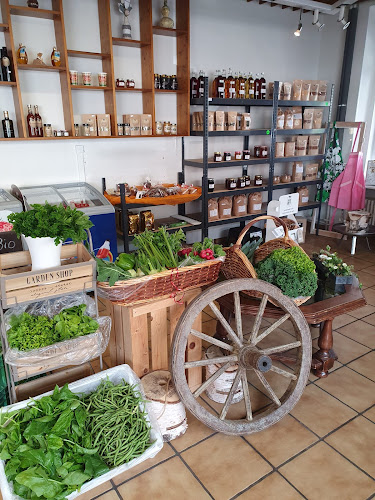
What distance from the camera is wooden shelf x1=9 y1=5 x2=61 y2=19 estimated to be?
349 cm

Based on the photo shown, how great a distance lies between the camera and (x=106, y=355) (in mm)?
2980

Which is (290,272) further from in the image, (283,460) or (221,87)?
(221,87)

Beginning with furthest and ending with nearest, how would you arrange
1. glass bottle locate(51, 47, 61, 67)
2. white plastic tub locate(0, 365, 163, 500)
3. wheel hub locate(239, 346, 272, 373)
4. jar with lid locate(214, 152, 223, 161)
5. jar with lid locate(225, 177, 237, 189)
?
1. jar with lid locate(225, 177, 237, 189)
2. jar with lid locate(214, 152, 223, 161)
3. glass bottle locate(51, 47, 61, 67)
4. wheel hub locate(239, 346, 272, 373)
5. white plastic tub locate(0, 365, 163, 500)

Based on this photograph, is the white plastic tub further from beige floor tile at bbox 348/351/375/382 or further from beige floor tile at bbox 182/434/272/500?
beige floor tile at bbox 348/351/375/382

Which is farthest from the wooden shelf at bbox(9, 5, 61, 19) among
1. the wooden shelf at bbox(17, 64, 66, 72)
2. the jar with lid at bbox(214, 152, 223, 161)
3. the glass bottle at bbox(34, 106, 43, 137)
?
the jar with lid at bbox(214, 152, 223, 161)

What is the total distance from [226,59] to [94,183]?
243cm

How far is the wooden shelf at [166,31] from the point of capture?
4.35 m

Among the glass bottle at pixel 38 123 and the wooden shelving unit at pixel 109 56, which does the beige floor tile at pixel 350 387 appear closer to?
the wooden shelving unit at pixel 109 56

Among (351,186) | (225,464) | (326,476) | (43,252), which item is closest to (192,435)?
(225,464)

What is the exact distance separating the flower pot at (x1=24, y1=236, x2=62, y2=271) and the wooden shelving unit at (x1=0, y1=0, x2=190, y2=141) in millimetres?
2302

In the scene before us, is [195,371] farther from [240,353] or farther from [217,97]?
[217,97]

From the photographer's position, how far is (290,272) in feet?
7.58

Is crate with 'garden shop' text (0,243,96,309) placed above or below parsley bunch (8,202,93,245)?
below

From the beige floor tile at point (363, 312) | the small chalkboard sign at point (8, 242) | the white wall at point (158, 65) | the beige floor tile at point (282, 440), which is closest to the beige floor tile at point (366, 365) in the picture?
the beige floor tile at point (363, 312)
